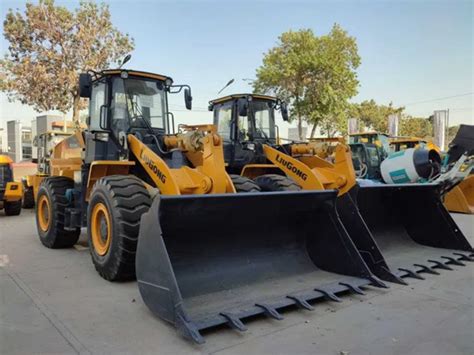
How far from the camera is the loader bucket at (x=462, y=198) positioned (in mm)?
10633

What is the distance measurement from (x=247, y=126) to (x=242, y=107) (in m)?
0.43

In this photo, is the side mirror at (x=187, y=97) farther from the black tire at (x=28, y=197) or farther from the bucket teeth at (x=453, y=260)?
the black tire at (x=28, y=197)

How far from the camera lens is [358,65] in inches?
869

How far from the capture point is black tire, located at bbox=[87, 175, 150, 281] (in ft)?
14.8

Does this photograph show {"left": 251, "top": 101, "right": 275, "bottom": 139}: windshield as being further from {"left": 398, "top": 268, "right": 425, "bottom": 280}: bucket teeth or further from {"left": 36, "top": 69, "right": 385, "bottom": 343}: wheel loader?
{"left": 398, "top": 268, "right": 425, "bottom": 280}: bucket teeth

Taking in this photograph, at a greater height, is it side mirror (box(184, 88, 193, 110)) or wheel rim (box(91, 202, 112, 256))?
side mirror (box(184, 88, 193, 110))

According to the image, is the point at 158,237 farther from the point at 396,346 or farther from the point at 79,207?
the point at 79,207

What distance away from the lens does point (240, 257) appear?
4.39 metres

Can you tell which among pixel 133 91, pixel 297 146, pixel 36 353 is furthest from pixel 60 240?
pixel 297 146

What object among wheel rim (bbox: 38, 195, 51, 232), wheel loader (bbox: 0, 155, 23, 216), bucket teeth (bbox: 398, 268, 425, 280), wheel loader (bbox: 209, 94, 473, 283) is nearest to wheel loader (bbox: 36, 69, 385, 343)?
wheel loader (bbox: 209, 94, 473, 283)

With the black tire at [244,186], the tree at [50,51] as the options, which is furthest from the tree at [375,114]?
the black tire at [244,186]

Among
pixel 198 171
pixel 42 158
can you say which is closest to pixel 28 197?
pixel 42 158

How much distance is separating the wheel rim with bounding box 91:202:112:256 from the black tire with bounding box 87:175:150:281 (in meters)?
0.05

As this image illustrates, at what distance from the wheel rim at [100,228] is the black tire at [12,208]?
6.60m
